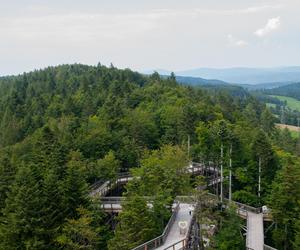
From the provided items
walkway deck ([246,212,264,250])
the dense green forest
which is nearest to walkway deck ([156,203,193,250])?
the dense green forest

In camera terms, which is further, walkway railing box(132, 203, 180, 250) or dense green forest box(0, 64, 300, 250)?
dense green forest box(0, 64, 300, 250)

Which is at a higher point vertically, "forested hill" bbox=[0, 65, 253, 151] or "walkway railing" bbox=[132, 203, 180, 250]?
"forested hill" bbox=[0, 65, 253, 151]

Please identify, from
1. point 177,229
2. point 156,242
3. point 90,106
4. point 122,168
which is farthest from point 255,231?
point 90,106

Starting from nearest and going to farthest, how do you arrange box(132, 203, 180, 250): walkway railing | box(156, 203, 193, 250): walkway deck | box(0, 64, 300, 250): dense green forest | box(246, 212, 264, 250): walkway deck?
1. box(132, 203, 180, 250): walkway railing
2. box(156, 203, 193, 250): walkway deck
3. box(0, 64, 300, 250): dense green forest
4. box(246, 212, 264, 250): walkway deck

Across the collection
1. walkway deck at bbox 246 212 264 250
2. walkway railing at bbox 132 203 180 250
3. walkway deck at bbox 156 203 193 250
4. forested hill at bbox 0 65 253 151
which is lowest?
walkway deck at bbox 246 212 264 250

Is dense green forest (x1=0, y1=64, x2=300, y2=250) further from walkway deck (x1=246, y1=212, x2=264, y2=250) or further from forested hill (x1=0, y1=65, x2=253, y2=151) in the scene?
walkway deck (x1=246, y1=212, x2=264, y2=250)

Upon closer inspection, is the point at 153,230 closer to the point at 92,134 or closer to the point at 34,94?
the point at 92,134

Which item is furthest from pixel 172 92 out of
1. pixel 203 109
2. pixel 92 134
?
Answer: pixel 92 134
